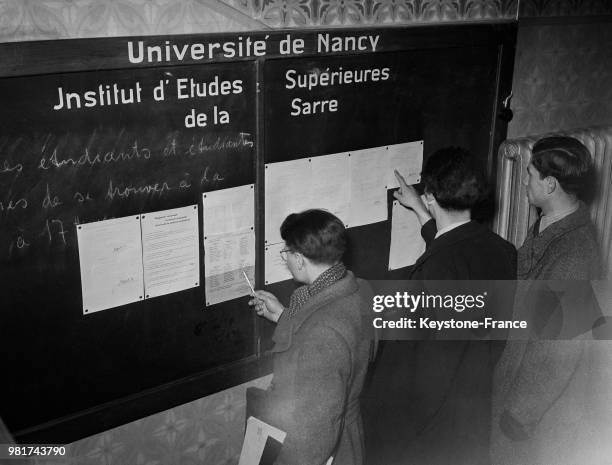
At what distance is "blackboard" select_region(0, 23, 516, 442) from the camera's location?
2094mm

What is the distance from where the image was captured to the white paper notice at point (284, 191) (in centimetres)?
260

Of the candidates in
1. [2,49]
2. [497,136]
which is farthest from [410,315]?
[2,49]

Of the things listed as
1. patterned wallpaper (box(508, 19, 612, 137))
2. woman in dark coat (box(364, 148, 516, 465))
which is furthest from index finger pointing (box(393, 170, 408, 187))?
patterned wallpaper (box(508, 19, 612, 137))

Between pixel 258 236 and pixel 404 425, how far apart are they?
884 mm

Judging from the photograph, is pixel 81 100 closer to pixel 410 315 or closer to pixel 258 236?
pixel 258 236

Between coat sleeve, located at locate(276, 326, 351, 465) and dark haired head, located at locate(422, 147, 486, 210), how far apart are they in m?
0.67

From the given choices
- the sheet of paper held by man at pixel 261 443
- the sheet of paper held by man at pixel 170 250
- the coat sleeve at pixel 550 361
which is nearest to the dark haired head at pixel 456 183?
the coat sleeve at pixel 550 361

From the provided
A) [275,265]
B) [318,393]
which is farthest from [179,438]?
[318,393]

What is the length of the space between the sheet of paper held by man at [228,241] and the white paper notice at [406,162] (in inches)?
24.4

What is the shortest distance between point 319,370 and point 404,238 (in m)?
1.05

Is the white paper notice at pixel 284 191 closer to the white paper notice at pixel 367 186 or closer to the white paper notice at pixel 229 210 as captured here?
the white paper notice at pixel 229 210

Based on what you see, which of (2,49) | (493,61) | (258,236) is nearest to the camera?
(2,49)

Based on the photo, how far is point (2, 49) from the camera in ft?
6.33

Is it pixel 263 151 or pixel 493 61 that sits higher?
pixel 493 61
